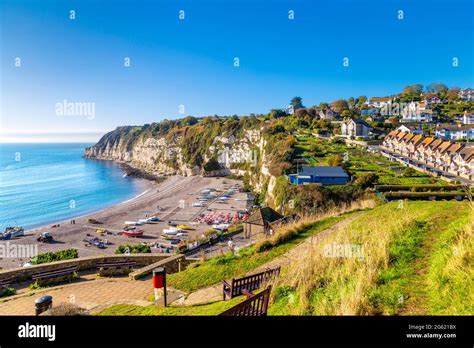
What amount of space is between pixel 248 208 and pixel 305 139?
23.4 metres

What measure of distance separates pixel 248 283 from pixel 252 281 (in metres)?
0.10

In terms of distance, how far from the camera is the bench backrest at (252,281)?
5645 millimetres

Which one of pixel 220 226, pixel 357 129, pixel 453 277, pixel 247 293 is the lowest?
pixel 220 226

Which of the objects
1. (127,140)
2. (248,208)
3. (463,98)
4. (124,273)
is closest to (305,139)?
(248,208)

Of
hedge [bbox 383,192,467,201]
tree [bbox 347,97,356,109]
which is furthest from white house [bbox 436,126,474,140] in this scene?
tree [bbox 347,97,356,109]

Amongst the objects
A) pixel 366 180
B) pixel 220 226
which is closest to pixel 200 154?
pixel 220 226

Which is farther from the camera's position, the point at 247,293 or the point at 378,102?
the point at 378,102

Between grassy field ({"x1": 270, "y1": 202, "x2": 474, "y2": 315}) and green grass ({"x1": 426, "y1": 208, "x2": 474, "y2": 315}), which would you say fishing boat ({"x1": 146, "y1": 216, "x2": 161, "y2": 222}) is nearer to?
grassy field ({"x1": 270, "y1": 202, "x2": 474, "y2": 315})

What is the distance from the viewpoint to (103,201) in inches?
2090

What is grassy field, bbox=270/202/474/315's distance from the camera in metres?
3.94

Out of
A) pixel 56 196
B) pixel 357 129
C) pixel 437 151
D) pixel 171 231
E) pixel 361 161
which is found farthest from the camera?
pixel 357 129

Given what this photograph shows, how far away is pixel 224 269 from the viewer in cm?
870

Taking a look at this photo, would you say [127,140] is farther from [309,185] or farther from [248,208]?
[309,185]

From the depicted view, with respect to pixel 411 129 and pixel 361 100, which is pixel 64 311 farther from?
pixel 361 100
